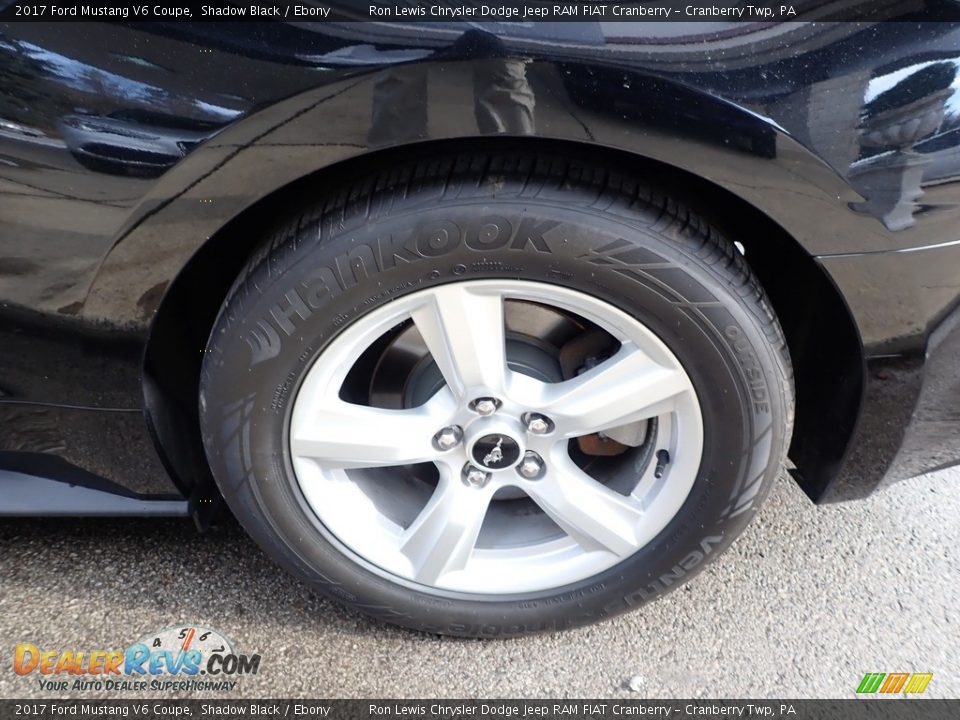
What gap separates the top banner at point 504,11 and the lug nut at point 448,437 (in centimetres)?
78

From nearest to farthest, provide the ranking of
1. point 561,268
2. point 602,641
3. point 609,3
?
point 609,3 < point 561,268 < point 602,641

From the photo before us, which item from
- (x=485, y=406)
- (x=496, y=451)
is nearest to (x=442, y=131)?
(x=485, y=406)

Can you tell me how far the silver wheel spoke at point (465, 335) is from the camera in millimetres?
1399

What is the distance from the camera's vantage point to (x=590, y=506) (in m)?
1.64

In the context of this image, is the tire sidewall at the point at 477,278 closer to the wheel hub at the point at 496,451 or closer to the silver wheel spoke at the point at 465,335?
the silver wheel spoke at the point at 465,335

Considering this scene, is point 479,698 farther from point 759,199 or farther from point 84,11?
point 84,11

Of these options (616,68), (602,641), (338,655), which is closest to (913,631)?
(602,641)

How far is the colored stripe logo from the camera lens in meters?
1.69

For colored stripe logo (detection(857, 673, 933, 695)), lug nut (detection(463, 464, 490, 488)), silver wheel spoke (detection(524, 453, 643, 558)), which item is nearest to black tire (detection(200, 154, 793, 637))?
silver wheel spoke (detection(524, 453, 643, 558))

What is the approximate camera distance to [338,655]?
5.74ft

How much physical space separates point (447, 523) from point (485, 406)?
30cm

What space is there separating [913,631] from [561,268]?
4.32 feet

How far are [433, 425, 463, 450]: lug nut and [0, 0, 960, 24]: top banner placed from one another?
0.78m

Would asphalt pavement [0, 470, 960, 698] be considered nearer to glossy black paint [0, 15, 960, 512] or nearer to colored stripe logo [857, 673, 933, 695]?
colored stripe logo [857, 673, 933, 695]
